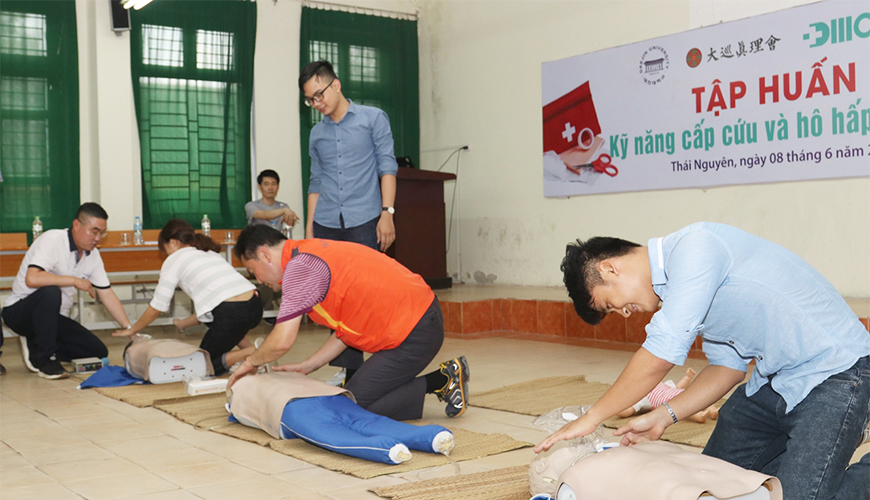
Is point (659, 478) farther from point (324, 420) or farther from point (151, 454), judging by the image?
point (151, 454)

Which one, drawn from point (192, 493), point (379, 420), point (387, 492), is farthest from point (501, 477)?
point (192, 493)

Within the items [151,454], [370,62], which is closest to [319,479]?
[151,454]

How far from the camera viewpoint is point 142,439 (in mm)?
2945

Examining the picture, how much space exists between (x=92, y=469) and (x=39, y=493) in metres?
0.26

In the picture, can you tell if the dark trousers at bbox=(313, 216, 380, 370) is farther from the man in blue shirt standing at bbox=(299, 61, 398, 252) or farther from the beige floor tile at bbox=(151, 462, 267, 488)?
the beige floor tile at bbox=(151, 462, 267, 488)

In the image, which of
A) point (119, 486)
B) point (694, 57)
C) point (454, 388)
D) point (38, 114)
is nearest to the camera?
point (119, 486)

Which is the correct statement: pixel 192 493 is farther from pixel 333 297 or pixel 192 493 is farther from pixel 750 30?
pixel 750 30

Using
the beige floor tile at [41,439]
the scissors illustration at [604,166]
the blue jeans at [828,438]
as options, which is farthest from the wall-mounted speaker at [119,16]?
the blue jeans at [828,438]

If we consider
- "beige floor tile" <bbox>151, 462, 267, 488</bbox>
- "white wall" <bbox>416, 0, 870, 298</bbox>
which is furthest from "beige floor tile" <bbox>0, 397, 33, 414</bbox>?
"white wall" <bbox>416, 0, 870, 298</bbox>

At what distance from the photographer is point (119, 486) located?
2.33 m

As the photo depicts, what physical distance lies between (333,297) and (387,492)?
0.93 meters

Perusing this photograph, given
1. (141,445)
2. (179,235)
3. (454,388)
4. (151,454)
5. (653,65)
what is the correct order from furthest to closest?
1. (653,65)
2. (179,235)
3. (454,388)
4. (141,445)
5. (151,454)

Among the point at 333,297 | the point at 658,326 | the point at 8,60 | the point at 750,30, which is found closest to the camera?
the point at 658,326

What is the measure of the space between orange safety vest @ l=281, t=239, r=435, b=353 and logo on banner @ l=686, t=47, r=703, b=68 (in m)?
3.99
